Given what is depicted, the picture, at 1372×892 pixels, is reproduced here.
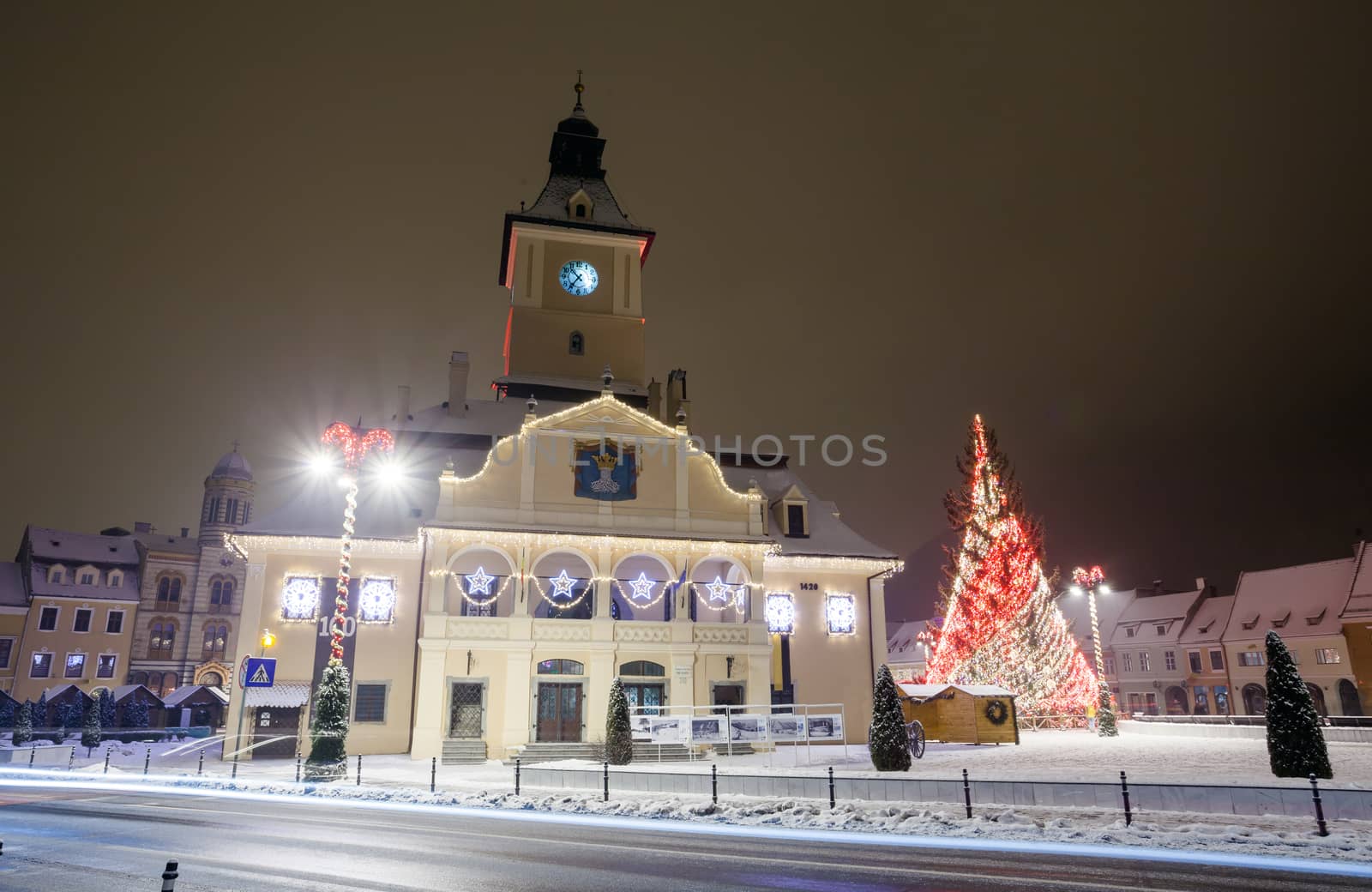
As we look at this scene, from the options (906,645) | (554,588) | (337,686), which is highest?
(554,588)

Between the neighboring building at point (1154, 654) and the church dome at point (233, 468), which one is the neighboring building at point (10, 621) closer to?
the church dome at point (233, 468)

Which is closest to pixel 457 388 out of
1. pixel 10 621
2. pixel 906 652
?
pixel 10 621

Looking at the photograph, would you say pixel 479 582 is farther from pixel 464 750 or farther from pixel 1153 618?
pixel 1153 618

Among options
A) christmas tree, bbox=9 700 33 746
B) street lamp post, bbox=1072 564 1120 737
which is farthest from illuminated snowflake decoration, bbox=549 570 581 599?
christmas tree, bbox=9 700 33 746

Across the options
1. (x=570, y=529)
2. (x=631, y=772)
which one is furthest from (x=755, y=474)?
(x=631, y=772)

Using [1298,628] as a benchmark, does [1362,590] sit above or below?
above

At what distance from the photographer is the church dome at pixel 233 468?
9162cm

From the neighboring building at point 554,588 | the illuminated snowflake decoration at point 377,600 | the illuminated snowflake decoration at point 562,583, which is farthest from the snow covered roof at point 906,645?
the illuminated snowflake decoration at point 377,600

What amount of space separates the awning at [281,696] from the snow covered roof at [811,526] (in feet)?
63.7

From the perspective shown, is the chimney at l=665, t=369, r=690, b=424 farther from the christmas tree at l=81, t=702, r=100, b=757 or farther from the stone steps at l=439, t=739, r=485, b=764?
the christmas tree at l=81, t=702, r=100, b=757

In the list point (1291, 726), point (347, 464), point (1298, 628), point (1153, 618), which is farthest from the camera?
point (1153, 618)

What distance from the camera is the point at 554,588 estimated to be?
33875 mm

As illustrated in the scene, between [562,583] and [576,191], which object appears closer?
[562,583]

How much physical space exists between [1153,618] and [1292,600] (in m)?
13.2
